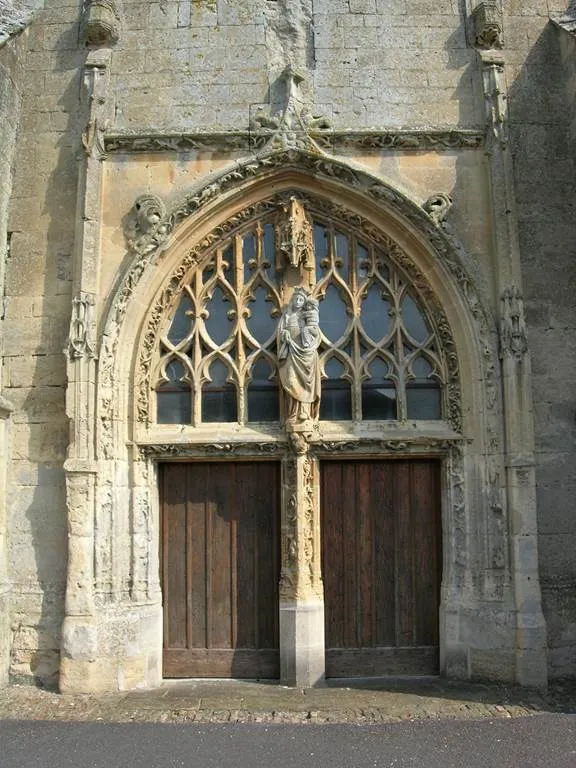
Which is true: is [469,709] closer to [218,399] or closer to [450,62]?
[218,399]

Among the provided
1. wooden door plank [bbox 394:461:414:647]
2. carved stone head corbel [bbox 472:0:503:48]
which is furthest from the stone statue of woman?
carved stone head corbel [bbox 472:0:503:48]

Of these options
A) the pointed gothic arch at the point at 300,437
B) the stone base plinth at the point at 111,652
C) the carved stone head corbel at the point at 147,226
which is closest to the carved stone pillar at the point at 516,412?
the pointed gothic arch at the point at 300,437

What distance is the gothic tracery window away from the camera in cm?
662

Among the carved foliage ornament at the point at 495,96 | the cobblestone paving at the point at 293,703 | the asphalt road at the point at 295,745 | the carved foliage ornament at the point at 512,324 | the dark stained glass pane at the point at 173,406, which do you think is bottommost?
the asphalt road at the point at 295,745

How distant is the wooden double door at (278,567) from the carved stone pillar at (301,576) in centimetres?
19

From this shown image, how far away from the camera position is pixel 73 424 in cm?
608

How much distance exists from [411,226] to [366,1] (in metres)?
2.40

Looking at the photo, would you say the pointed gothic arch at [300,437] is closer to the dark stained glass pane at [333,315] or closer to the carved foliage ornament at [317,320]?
the carved foliage ornament at [317,320]

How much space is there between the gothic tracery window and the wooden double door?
59 centimetres

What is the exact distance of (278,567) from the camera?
21.4 feet

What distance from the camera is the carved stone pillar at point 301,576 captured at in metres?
6.16

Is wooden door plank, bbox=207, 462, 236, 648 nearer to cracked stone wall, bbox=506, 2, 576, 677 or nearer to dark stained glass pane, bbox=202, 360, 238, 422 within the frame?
dark stained glass pane, bbox=202, 360, 238, 422

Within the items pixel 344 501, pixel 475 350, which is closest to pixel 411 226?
pixel 475 350

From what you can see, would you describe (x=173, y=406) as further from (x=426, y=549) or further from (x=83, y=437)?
(x=426, y=549)
